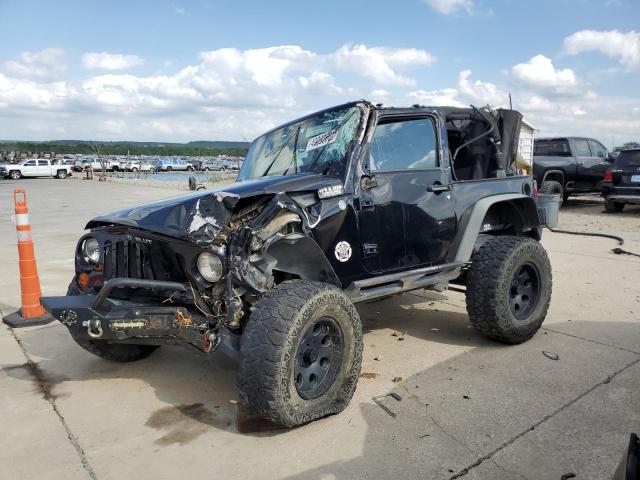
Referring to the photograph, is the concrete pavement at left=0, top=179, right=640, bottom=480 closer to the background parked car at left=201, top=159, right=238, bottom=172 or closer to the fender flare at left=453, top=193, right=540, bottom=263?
the fender flare at left=453, top=193, right=540, bottom=263

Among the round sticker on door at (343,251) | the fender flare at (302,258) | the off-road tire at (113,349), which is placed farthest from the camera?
the off-road tire at (113,349)

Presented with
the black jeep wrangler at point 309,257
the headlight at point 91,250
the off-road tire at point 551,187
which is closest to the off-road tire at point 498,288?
the black jeep wrangler at point 309,257

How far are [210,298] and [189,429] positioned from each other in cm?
Result: 83

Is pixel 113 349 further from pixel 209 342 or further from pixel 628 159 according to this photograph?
pixel 628 159

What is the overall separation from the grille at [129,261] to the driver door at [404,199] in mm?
1458

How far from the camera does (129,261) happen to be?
11.3 ft

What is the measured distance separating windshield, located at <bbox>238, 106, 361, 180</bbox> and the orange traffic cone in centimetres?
223

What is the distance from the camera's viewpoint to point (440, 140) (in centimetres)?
426

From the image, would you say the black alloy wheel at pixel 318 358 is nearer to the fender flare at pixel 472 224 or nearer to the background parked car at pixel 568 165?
the fender flare at pixel 472 224

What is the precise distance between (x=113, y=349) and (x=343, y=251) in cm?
197

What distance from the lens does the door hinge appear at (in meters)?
3.69

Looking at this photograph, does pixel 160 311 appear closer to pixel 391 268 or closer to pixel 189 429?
pixel 189 429

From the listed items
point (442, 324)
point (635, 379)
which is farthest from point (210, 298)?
point (635, 379)

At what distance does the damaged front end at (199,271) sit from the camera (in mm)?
2965
